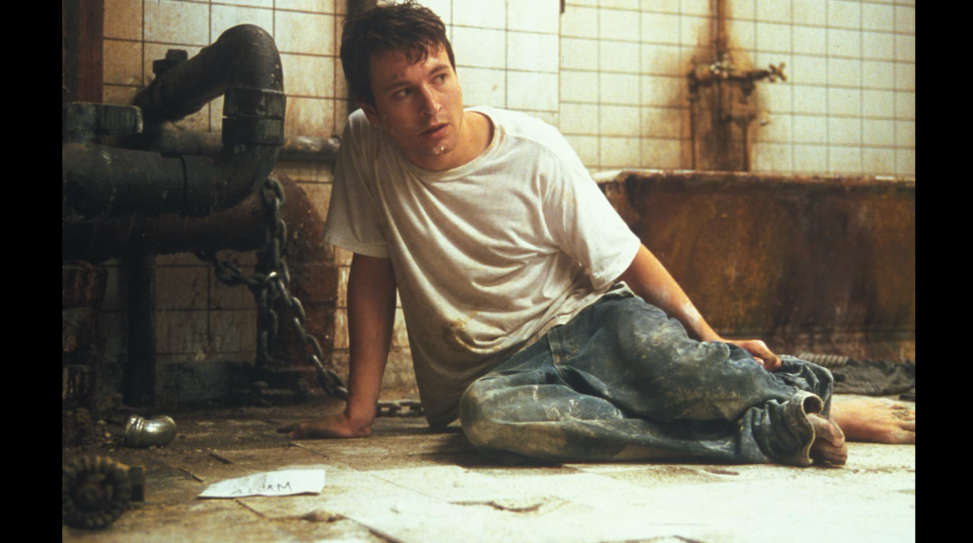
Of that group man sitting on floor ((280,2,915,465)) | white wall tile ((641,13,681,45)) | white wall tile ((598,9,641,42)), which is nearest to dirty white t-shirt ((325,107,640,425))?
man sitting on floor ((280,2,915,465))

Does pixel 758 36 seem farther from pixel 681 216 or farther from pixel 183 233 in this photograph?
pixel 183 233

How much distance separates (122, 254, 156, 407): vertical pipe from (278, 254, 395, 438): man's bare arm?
936mm

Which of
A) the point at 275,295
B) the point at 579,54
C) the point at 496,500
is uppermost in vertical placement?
the point at 579,54

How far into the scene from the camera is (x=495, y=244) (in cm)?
221

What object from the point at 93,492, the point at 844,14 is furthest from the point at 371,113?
the point at 844,14

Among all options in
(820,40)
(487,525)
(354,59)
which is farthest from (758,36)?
(487,525)

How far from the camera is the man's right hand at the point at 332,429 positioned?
2.26m

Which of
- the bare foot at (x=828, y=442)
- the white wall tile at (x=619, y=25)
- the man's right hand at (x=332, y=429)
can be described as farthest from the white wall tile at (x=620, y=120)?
the bare foot at (x=828, y=442)

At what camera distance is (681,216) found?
3.44 m

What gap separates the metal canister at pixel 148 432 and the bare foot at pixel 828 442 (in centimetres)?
146

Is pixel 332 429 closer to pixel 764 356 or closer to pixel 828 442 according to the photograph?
pixel 764 356

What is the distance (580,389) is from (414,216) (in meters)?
0.58

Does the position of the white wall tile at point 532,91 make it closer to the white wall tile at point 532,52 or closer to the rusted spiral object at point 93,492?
the white wall tile at point 532,52

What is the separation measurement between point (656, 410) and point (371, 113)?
0.98m
